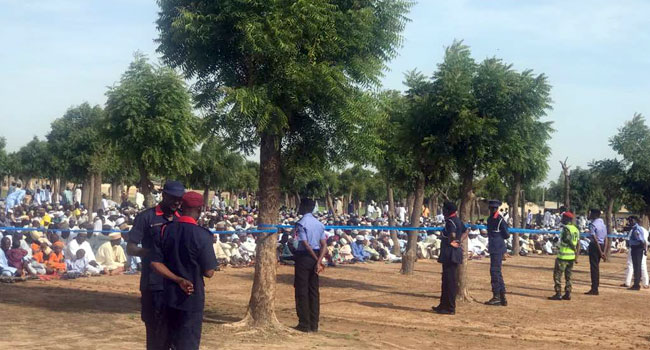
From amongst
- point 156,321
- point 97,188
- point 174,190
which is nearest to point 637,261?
point 174,190

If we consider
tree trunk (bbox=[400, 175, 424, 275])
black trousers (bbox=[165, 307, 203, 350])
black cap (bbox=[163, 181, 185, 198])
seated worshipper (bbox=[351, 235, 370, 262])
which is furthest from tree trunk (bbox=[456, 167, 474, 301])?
seated worshipper (bbox=[351, 235, 370, 262])

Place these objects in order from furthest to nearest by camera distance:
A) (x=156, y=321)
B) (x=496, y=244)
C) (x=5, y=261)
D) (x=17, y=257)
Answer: (x=17, y=257) → (x=5, y=261) → (x=496, y=244) → (x=156, y=321)

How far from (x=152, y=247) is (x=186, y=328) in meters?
0.97

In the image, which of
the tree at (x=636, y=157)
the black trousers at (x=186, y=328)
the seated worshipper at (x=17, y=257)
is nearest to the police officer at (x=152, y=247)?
the black trousers at (x=186, y=328)

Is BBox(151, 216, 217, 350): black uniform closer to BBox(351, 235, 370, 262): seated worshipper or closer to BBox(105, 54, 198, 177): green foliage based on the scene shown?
BBox(105, 54, 198, 177): green foliage

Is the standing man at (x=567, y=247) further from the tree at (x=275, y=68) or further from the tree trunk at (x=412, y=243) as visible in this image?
the tree at (x=275, y=68)

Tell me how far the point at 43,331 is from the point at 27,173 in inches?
2150

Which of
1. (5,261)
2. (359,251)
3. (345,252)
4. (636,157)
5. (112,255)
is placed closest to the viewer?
(5,261)

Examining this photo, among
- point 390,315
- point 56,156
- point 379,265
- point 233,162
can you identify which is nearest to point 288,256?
point 379,265

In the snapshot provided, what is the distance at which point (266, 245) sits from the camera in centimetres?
1108

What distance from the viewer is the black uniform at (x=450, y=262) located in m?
13.7

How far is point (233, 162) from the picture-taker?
45156 millimetres

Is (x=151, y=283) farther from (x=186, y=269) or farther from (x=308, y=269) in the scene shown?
(x=308, y=269)

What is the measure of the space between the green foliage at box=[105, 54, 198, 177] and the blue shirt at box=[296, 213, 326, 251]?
1036 cm
